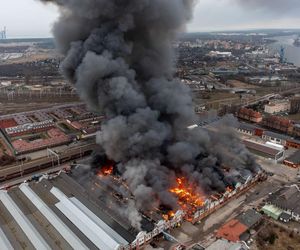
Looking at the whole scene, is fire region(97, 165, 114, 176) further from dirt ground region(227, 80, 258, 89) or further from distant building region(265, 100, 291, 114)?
dirt ground region(227, 80, 258, 89)


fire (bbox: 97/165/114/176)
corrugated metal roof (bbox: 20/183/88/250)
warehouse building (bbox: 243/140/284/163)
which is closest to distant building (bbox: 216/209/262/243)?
corrugated metal roof (bbox: 20/183/88/250)

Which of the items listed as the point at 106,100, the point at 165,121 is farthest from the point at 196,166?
the point at 106,100

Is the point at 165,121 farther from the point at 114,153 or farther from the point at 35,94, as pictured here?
the point at 35,94

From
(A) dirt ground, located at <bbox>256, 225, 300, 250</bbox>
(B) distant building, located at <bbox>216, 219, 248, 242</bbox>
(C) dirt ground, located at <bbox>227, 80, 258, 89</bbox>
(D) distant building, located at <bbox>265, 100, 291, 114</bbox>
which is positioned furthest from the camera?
(C) dirt ground, located at <bbox>227, 80, 258, 89</bbox>

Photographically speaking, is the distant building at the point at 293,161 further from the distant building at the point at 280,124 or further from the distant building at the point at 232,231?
the distant building at the point at 232,231

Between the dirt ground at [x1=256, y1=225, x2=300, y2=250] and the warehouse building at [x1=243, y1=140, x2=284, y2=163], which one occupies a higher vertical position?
the warehouse building at [x1=243, y1=140, x2=284, y2=163]

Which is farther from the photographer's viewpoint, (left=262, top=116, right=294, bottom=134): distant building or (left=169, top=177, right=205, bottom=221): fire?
(left=262, top=116, right=294, bottom=134): distant building

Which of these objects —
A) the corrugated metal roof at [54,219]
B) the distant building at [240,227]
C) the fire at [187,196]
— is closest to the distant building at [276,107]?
the fire at [187,196]
